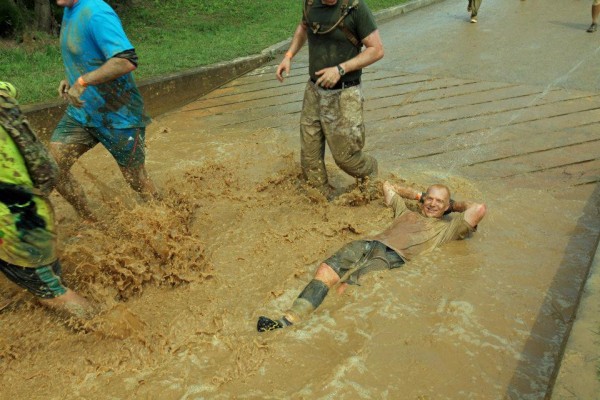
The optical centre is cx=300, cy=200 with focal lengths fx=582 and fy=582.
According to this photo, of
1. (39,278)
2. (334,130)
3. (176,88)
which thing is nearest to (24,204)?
(39,278)

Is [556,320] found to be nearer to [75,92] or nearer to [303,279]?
[303,279]

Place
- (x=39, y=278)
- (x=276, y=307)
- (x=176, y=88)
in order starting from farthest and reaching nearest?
1. (x=176, y=88)
2. (x=276, y=307)
3. (x=39, y=278)

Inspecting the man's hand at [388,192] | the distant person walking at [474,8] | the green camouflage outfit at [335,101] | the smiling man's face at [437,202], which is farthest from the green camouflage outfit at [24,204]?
the distant person walking at [474,8]

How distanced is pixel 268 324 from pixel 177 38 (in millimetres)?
7709

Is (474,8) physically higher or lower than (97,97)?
lower

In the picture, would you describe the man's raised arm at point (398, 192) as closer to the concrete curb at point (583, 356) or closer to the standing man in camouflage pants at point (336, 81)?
the standing man in camouflage pants at point (336, 81)

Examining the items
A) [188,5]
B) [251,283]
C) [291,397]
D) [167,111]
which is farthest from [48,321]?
[188,5]

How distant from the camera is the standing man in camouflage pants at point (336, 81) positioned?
446cm

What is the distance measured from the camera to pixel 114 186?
5844mm

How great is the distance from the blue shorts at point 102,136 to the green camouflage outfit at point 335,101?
1434 mm

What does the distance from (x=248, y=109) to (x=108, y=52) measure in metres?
3.84

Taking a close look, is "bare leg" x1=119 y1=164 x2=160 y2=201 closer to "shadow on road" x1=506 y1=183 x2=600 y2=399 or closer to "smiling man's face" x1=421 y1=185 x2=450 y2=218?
"smiling man's face" x1=421 y1=185 x2=450 y2=218

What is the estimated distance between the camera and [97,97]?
4.31 metres

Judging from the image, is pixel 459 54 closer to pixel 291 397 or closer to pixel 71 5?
pixel 71 5
